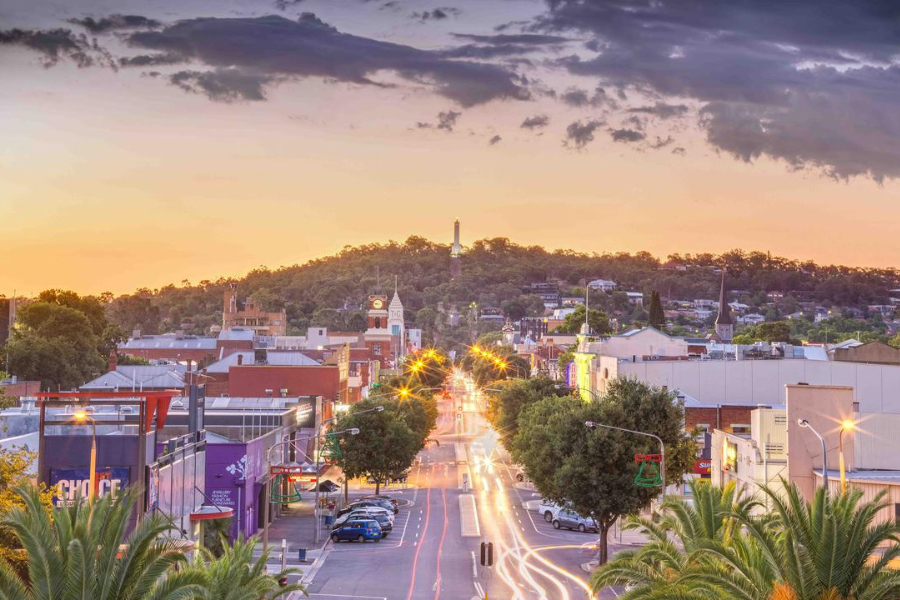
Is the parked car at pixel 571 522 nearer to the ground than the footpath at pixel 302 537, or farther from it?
farther from it

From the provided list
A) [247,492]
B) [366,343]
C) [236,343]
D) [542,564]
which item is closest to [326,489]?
[247,492]

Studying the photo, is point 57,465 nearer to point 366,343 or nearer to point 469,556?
point 469,556

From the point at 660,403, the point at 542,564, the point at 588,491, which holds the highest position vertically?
the point at 660,403

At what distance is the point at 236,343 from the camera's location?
15075 cm

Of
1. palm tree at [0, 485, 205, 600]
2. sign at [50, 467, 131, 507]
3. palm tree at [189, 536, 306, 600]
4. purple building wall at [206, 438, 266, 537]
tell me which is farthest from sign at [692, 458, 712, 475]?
palm tree at [0, 485, 205, 600]

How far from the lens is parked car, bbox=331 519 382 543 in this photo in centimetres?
6169

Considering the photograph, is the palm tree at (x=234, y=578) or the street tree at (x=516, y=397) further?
the street tree at (x=516, y=397)

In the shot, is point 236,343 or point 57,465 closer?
point 57,465

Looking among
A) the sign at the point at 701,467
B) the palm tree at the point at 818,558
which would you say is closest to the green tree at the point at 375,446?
the sign at the point at 701,467

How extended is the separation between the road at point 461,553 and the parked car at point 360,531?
0.58m

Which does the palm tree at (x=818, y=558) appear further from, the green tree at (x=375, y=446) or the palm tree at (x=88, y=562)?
the green tree at (x=375, y=446)

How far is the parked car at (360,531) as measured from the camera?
202ft

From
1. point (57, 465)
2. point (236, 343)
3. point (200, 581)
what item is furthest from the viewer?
point (236, 343)

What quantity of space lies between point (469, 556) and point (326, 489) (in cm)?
2662
